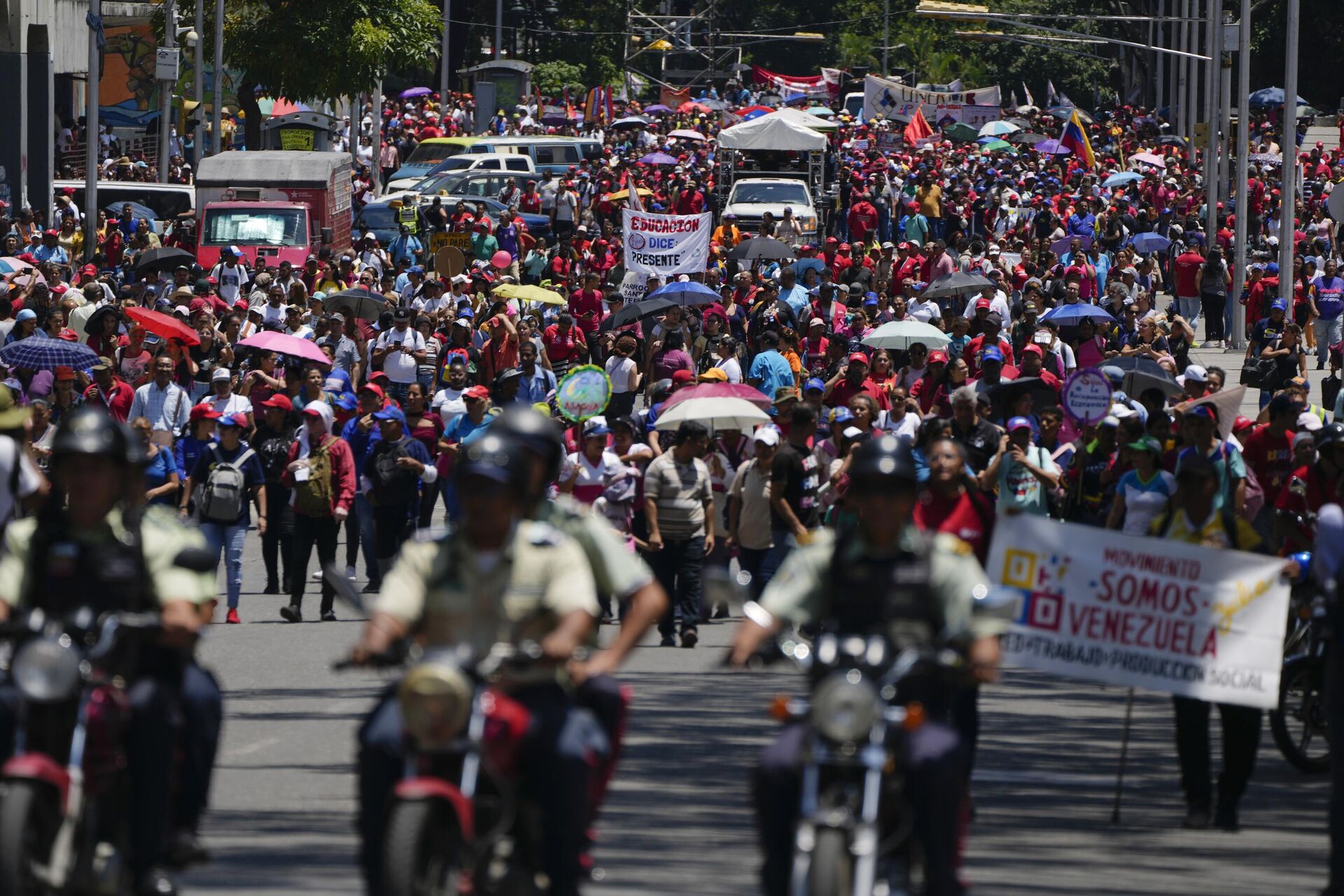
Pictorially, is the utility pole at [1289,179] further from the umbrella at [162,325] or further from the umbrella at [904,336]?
the umbrella at [162,325]

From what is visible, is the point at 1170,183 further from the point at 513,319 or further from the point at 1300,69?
the point at 1300,69

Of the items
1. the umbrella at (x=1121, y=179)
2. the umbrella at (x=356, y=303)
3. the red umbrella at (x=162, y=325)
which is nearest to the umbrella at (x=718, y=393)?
the red umbrella at (x=162, y=325)

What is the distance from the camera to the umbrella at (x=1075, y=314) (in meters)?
23.5

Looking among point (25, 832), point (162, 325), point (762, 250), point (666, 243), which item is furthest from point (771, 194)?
point (25, 832)

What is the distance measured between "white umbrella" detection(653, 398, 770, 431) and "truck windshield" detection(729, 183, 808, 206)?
1086 inches

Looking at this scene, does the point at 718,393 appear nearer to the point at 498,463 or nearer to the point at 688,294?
the point at 688,294

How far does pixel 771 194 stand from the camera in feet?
146

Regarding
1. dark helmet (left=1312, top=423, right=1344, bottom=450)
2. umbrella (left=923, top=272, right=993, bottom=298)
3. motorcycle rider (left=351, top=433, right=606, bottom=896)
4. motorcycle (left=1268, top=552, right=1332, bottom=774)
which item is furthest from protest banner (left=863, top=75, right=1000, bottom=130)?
motorcycle rider (left=351, top=433, right=606, bottom=896)

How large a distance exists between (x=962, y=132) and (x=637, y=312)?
46.4m

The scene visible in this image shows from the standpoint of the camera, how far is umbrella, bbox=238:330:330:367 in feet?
63.1

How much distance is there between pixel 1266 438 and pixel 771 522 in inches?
124

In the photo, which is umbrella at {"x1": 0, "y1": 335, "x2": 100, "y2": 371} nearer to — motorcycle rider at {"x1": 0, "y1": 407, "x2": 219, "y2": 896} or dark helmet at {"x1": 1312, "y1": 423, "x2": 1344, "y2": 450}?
dark helmet at {"x1": 1312, "y1": 423, "x2": 1344, "y2": 450}

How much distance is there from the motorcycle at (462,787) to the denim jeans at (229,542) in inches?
362

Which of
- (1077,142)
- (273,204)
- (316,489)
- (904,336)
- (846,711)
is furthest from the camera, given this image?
(1077,142)
